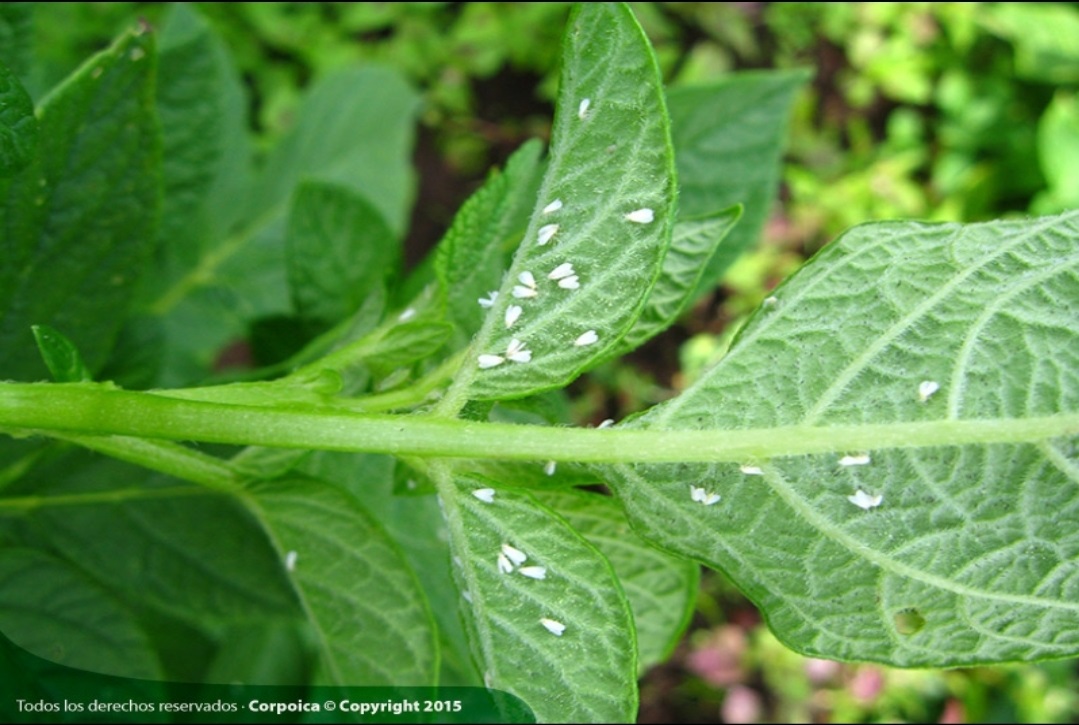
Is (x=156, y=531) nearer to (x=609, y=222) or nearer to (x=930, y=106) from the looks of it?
(x=609, y=222)

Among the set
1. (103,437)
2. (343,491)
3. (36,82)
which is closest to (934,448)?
(343,491)

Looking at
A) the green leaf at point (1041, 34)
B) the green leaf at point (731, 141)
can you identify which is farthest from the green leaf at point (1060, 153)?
the green leaf at point (731, 141)

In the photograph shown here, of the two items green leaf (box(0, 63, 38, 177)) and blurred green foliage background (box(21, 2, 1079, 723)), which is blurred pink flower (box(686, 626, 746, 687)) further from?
green leaf (box(0, 63, 38, 177))

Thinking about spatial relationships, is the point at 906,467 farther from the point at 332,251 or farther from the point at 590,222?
the point at 332,251

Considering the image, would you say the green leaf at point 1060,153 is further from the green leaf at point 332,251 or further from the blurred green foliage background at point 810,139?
the green leaf at point 332,251

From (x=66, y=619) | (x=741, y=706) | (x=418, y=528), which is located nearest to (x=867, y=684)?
(x=741, y=706)
